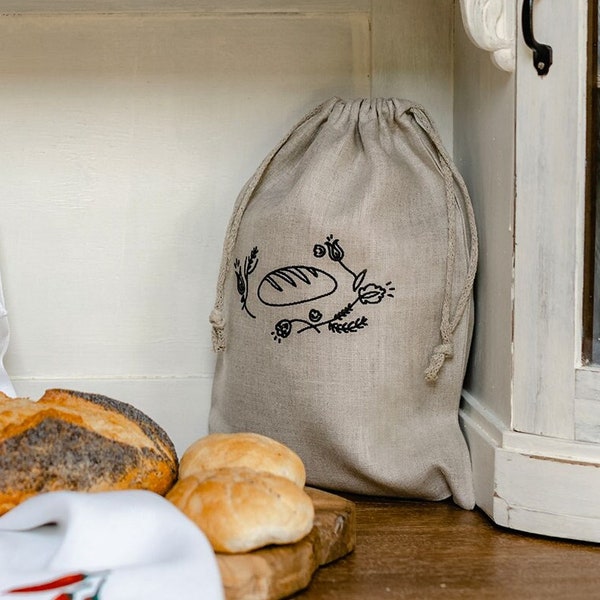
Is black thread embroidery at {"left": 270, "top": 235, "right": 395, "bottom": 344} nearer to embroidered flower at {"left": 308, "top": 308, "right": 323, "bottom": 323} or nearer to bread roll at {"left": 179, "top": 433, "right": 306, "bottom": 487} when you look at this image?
embroidered flower at {"left": 308, "top": 308, "right": 323, "bottom": 323}

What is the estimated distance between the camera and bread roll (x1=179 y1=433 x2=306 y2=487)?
0.99 metres

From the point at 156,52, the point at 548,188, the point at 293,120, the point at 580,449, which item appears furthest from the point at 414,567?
the point at 156,52

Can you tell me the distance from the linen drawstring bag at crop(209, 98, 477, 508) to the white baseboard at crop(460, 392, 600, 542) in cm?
10

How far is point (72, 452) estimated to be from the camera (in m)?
0.96

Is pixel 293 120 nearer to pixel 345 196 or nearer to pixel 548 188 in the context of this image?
pixel 345 196

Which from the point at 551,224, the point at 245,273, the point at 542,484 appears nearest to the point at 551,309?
the point at 551,224

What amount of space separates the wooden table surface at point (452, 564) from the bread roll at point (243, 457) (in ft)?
0.37

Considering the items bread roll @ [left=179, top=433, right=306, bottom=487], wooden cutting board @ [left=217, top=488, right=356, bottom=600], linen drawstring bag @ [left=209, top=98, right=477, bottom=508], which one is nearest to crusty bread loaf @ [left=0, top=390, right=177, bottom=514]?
bread roll @ [left=179, top=433, right=306, bottom=487]

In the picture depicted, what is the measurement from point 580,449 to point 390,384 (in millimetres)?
260

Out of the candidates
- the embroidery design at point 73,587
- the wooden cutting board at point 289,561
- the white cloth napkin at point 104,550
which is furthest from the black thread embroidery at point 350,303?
the embroidery design at point 73,587

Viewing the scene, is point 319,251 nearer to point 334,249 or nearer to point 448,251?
point 334,249

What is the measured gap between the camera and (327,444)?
1.23m

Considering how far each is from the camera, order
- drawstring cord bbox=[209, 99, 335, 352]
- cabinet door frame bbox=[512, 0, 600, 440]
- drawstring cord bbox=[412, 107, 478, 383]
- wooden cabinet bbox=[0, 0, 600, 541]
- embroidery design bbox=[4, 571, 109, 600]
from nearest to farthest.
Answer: embroidery design bbox=[4, 571, 109, 600]
cabinet door frame bbox=[512, 0, 600, 440]
drawstring cord bbox=[412, 107, 478, 383]
drawstring cord bbox=[209, 99, 335, 352]
wooden cabinet bbox=[0, 0, 600, 541]

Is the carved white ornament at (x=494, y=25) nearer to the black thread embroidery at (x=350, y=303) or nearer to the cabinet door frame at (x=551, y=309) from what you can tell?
the cabinet door frame at (x=551, y=309)
